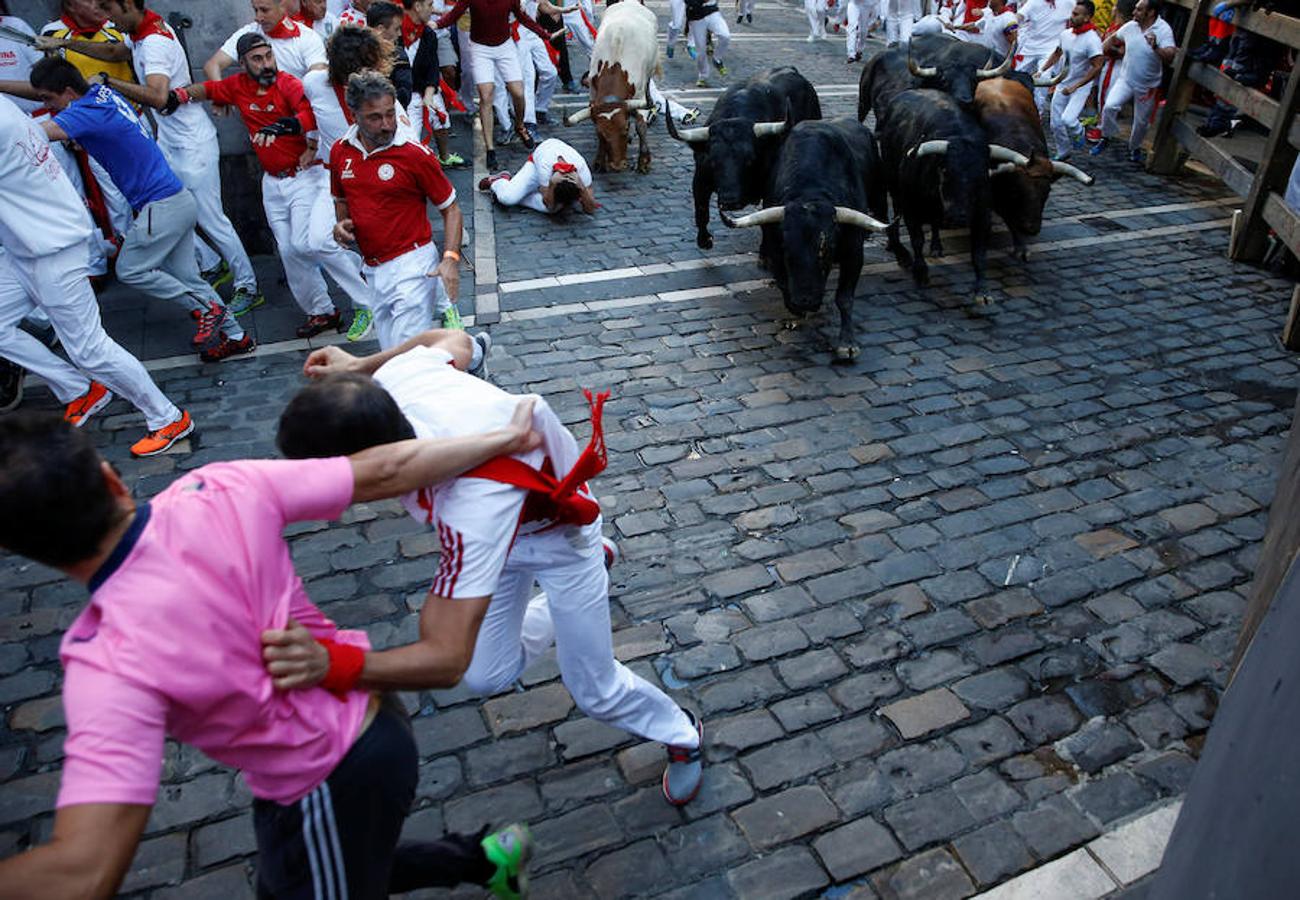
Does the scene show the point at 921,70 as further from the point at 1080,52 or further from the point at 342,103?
the point at 342,103

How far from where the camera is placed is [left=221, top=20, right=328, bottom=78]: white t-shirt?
25.3 ft

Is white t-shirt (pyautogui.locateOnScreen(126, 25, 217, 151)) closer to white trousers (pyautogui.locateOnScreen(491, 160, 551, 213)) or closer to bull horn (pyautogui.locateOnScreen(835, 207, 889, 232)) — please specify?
white trousers (pyautogui.locateOnScreen(491, 160, 551, 213))

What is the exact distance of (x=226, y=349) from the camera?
713 centimetres

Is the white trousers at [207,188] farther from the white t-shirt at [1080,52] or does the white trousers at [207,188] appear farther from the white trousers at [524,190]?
the white t-shirt at [1080,52]

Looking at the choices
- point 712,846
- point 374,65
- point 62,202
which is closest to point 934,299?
point 374,65

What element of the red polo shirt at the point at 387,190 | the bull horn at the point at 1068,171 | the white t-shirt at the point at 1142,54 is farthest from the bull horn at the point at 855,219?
the white t-shirt at the point at 1142,54

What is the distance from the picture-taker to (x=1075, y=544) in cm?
506

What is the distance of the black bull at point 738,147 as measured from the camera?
8984 mm

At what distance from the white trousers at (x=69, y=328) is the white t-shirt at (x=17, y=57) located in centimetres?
283

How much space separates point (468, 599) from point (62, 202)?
484 cm

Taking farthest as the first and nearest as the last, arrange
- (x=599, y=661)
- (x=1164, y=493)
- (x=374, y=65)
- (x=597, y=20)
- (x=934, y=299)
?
(x=597, y=20)
(x=934, y=299)
(x=374, y=65)
(x=1164, y=493)
(x=599, y=661)

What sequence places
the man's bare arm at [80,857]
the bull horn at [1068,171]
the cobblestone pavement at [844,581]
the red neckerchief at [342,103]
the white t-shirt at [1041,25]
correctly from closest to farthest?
the man's bare arm at [80,857]
the cobblestone pavement at [844,581]
the red neckerchief at [342,103]
the bull horn at [1068,171]
the white t-shirt at [1041,25]

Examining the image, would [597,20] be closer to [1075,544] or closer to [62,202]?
[62,202]

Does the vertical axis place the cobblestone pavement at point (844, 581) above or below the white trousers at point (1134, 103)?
below
